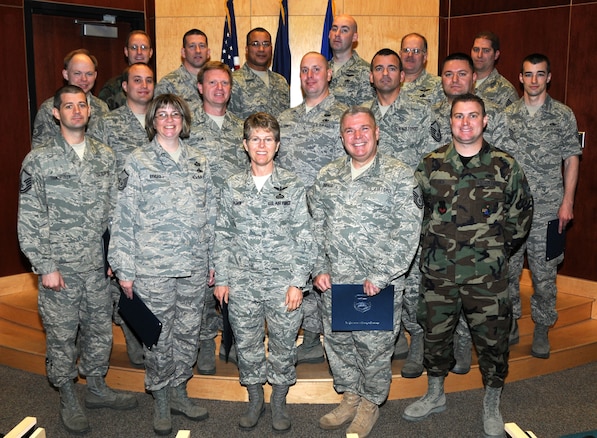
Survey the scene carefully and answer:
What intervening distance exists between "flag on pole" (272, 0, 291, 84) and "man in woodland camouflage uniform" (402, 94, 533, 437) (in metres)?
3.07

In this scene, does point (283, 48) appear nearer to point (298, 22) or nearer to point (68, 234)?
point (298, 22)

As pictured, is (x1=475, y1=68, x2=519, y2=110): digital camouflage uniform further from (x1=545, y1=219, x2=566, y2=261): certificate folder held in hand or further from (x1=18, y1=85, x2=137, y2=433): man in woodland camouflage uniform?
(x1=18, y1=85, x2=137, y2=433): man in woodland camouflage uniform

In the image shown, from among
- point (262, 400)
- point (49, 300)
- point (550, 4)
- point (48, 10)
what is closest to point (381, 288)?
point (262, 400)

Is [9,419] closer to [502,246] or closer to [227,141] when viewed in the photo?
[227,141]

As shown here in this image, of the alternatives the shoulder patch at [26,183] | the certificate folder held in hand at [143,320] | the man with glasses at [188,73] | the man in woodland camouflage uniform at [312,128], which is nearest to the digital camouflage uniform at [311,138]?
the man in woodland camouflage uniform at [312,128]

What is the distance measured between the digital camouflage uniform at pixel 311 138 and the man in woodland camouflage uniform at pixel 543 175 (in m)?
1.41

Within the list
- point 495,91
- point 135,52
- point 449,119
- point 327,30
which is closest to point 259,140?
point 449,119

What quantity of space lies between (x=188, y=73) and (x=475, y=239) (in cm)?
263

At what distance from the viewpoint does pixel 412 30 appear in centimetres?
641

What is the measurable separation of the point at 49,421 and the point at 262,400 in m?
1.30

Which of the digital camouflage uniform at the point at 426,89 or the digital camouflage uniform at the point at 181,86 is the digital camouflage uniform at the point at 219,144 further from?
the digital camouflage uniform at the point at 426,89

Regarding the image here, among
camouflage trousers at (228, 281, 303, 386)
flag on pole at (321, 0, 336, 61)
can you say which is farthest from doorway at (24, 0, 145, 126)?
camouflage trousers at (228, 281, 303, 386)

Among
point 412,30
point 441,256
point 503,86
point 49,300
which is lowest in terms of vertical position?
point 49,300

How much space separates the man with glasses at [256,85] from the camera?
4.97 m
